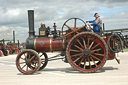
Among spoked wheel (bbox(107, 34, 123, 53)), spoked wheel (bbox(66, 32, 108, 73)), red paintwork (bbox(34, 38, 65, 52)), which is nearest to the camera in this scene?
spoked wheel (bbox(66, 32, 108, 73))

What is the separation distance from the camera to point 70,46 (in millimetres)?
8352

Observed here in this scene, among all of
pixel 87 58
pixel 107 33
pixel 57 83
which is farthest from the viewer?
pixel 107 33

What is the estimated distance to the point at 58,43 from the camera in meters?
8.88

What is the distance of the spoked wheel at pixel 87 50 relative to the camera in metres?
8.17

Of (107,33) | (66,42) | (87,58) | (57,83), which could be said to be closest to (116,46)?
(107,33)

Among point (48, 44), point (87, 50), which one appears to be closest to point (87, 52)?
point (87, 50)

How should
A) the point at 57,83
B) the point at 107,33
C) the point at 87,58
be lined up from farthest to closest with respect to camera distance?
the point at 107,33
the point at 87,58
the point at 57,83

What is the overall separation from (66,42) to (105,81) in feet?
9.38

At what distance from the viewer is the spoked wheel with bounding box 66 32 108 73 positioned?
817 cm

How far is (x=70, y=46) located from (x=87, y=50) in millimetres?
686

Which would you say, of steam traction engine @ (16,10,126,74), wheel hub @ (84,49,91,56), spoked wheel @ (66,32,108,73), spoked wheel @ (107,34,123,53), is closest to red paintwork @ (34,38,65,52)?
steam traction engine @ (16,10,126,74)

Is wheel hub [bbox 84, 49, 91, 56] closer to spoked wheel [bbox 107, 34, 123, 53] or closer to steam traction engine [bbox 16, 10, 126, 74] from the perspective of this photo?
steam traction engine [bbox 16, 10, 126, 74]

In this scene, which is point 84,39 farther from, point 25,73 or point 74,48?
point 25,73

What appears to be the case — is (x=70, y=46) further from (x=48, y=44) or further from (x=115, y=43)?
(x=115, y=43)
